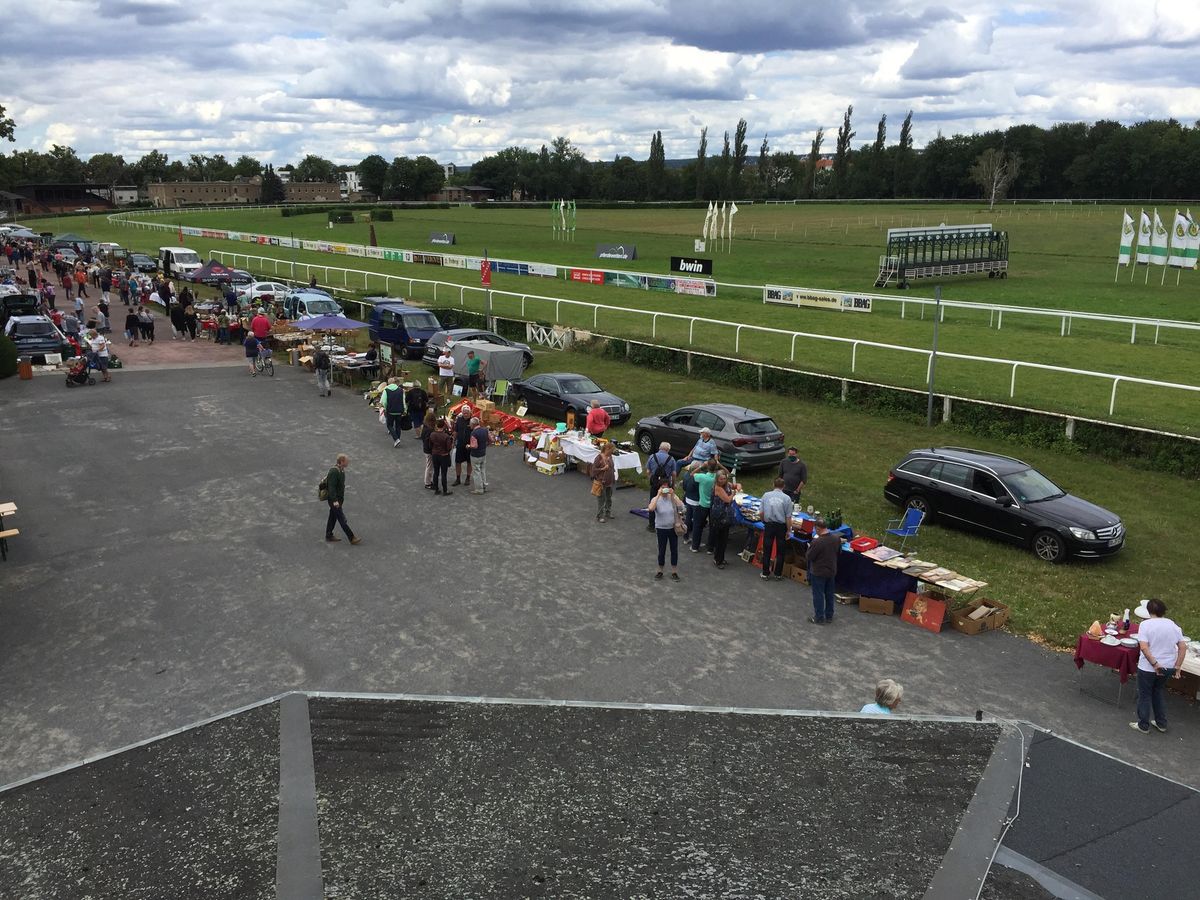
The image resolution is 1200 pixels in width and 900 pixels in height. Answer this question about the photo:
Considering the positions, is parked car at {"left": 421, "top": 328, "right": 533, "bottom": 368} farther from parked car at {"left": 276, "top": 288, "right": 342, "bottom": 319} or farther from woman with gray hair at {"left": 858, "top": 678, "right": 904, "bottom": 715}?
woman with gray hair at {"left": 858, "top": 678, "right": 904, "bottom": 715}

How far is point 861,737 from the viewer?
8.66m

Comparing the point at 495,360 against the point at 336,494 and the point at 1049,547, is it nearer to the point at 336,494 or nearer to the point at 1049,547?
the point at 336,494

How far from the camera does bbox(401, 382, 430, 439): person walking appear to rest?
22.2 metres

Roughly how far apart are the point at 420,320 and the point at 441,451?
15.5m

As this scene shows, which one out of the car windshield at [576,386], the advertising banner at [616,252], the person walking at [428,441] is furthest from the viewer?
the advertising banner at [616,252]

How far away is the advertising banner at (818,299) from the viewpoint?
40781mm

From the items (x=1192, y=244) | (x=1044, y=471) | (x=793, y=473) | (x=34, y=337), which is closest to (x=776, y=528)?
(x=793, y=473)

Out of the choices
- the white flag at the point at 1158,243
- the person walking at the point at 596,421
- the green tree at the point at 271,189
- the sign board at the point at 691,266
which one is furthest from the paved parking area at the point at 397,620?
the green tree at the point at 271,189

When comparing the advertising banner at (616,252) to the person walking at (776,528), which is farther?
the advertising banner at (616,252)

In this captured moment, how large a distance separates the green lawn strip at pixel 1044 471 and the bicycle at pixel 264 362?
37.5 feet

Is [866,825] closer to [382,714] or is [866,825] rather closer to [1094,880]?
[1094,880]

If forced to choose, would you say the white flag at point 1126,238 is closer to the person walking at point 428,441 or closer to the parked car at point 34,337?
the person walking at point 428,441

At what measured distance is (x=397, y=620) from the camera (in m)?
12.4

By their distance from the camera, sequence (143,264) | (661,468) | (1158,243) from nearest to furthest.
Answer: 1. (661,468)
2. (1158,243)
3. (143,264)
